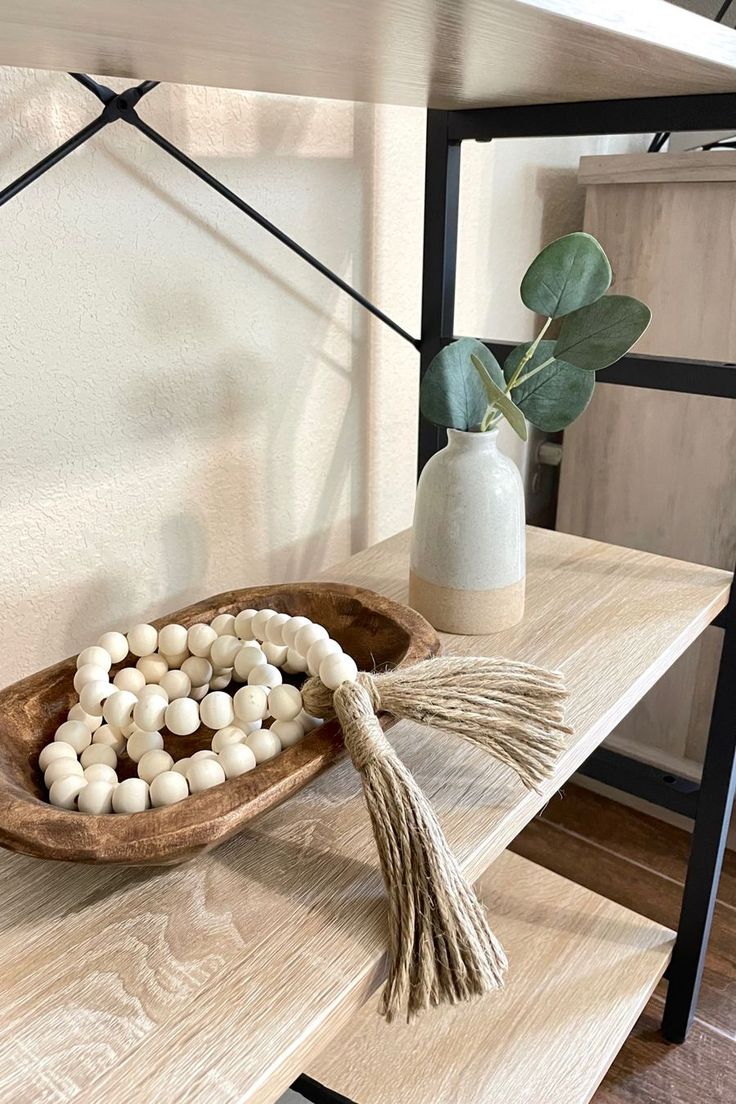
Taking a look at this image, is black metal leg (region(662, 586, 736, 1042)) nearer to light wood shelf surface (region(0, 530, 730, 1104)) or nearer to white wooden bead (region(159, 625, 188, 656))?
light wood shelf surface (region(0, 530, 730, 1104))

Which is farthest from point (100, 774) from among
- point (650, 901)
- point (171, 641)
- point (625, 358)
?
point (650, 901)

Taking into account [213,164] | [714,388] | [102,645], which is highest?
[213,164]

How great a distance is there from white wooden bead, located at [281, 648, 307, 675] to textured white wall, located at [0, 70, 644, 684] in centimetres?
26

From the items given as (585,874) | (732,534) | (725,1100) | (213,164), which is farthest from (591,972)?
(213,164)

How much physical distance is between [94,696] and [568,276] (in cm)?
44

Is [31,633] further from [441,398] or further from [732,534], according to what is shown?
[732,534]

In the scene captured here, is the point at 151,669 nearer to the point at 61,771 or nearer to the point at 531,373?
the point at 61,771

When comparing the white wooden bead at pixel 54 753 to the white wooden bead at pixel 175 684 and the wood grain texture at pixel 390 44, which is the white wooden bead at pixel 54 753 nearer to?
the white wooden bead at pixel 175 684

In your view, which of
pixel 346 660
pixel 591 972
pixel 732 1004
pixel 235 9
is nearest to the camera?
pixel 235 9

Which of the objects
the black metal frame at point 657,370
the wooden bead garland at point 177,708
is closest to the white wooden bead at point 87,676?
the wooden bead garland at point 177,708

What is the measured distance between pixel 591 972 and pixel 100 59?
967 millimetres

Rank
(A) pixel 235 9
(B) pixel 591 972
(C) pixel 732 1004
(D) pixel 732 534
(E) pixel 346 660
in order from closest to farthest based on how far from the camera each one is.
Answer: (A) pixel 235 9 < (E) pixel 346 660 < (B) pixel 591 972 < (C) pixel 732 1004 < (D) pixel 732 534

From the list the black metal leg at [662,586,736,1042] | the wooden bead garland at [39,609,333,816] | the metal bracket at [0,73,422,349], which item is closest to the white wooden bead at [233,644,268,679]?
the wooden bead garland at [39,609,333,816]

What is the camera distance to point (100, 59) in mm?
560
